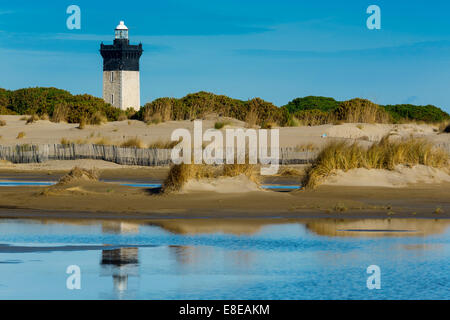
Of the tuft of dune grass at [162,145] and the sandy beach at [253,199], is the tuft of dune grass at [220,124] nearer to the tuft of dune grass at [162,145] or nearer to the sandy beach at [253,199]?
the tuft of dune grass at [162,145]

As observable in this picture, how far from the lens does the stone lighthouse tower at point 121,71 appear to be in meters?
93.3

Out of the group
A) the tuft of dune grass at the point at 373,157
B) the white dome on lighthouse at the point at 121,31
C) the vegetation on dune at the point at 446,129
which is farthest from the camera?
the white dome on lighthouse at the point at 121,31

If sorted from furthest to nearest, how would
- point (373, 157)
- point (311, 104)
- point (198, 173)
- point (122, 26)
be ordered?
point (122, 26) < point (311, 104) < point (373, 157) < point (198, 173)

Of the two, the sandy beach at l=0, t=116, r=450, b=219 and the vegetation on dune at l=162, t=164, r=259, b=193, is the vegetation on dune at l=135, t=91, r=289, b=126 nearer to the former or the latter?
the sandy beach at l=0, t=116, r=450, b=219

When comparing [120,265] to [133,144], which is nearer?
[120,265]

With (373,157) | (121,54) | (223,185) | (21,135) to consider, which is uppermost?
(121,54)

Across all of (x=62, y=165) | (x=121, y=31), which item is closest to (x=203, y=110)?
(x=62, y=165)

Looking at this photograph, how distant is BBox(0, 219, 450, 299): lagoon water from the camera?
31.9ft

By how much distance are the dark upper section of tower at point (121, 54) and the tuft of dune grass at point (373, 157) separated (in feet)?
→ 233

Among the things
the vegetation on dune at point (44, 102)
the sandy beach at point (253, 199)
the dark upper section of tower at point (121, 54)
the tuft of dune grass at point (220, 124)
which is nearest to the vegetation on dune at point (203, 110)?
the tuft of dune grass at point (220, 124)

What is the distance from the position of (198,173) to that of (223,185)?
0.69 metres

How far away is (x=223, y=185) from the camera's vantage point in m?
20.8

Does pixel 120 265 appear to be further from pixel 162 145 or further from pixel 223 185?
pixel 162 145

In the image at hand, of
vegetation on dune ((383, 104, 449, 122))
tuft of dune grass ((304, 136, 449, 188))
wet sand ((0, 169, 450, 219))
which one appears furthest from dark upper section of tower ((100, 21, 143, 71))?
wet sand ((0, 169, 450, 219))
